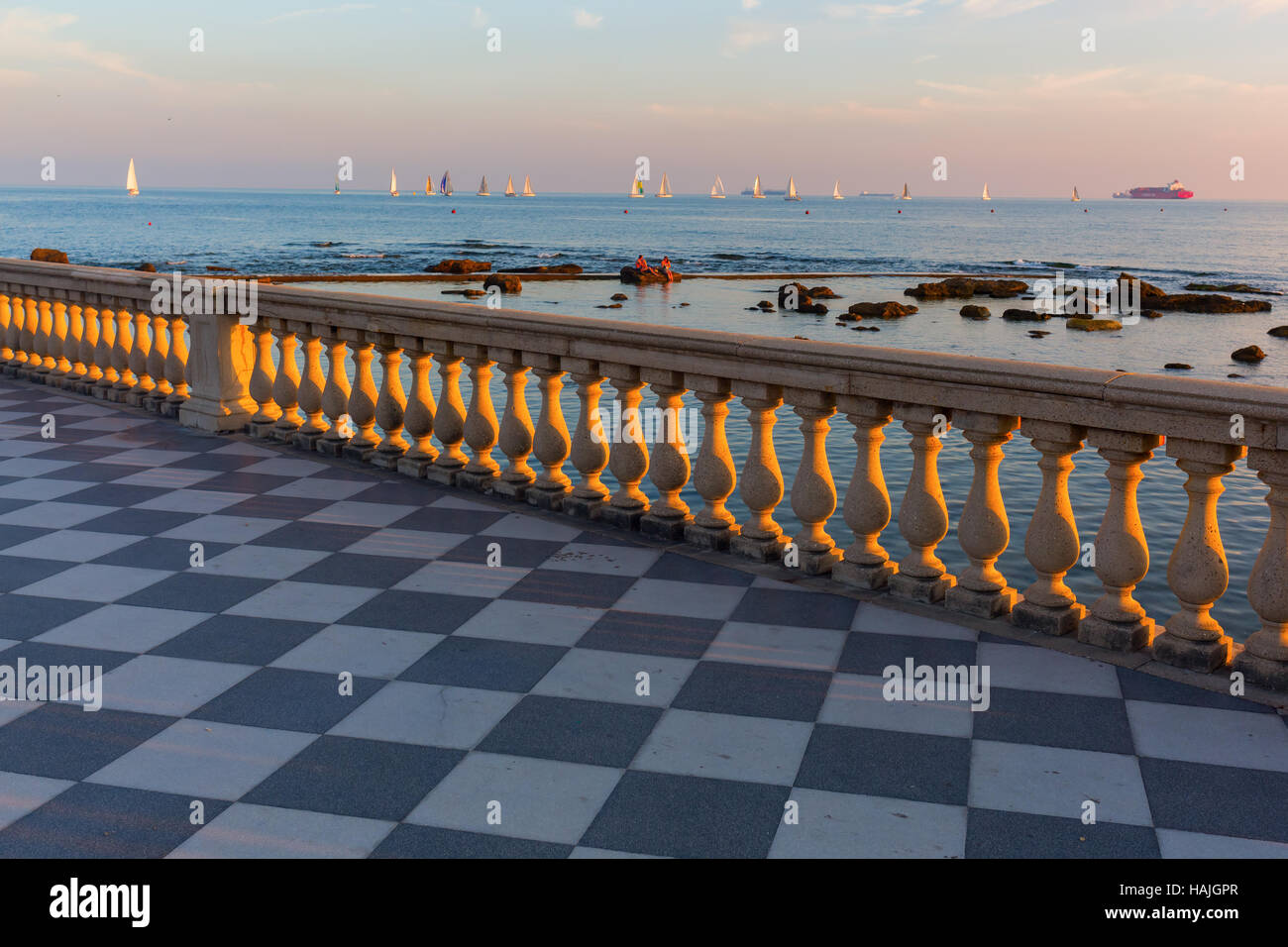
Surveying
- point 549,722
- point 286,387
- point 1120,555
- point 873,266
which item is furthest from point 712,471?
point 873,266

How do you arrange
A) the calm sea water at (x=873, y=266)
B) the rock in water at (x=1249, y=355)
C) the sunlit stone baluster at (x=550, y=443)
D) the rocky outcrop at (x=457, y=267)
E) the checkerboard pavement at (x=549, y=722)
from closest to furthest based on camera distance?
the checkerboard pavement at (x=549, y=722) < the sunlit stone baluster at (x=550, y=443) < the calm sea water at (x=873, y=266) < the rock in water at (x=1249, y=355) < the rocky outcrop at (x=457, y=267)

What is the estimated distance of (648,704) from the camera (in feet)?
13.5

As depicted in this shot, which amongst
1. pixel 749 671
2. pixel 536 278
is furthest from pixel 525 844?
pixel 536 278

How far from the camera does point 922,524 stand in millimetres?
5211

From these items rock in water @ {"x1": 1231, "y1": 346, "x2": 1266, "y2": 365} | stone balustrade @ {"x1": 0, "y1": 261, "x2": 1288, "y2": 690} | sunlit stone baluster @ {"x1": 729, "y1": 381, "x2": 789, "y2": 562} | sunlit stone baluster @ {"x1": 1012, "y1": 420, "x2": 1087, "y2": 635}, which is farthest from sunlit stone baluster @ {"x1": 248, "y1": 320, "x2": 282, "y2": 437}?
rock in water @ {"x1": 1231, "y1": 346, "x2": 1266, "y2": 365}

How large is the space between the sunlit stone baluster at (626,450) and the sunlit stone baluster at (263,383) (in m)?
3.38

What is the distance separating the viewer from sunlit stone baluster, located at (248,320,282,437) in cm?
851

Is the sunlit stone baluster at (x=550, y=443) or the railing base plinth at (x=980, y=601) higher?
the sunlit stone baluster at (x=550, y=443)

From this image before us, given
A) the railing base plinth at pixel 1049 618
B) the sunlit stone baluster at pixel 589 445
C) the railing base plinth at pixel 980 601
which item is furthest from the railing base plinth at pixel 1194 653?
the sunlit stone baluster at pixel 589 445

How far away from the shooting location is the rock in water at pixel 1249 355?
31.1m

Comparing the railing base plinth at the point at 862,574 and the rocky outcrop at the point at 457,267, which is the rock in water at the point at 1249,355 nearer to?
the railing base plinth at the point at 862,574

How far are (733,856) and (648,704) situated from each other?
1021mm

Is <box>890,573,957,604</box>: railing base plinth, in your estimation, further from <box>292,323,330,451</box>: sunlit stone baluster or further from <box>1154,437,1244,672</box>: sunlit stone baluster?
<box>292,323,330,451</box>: sunlit stone baluster
